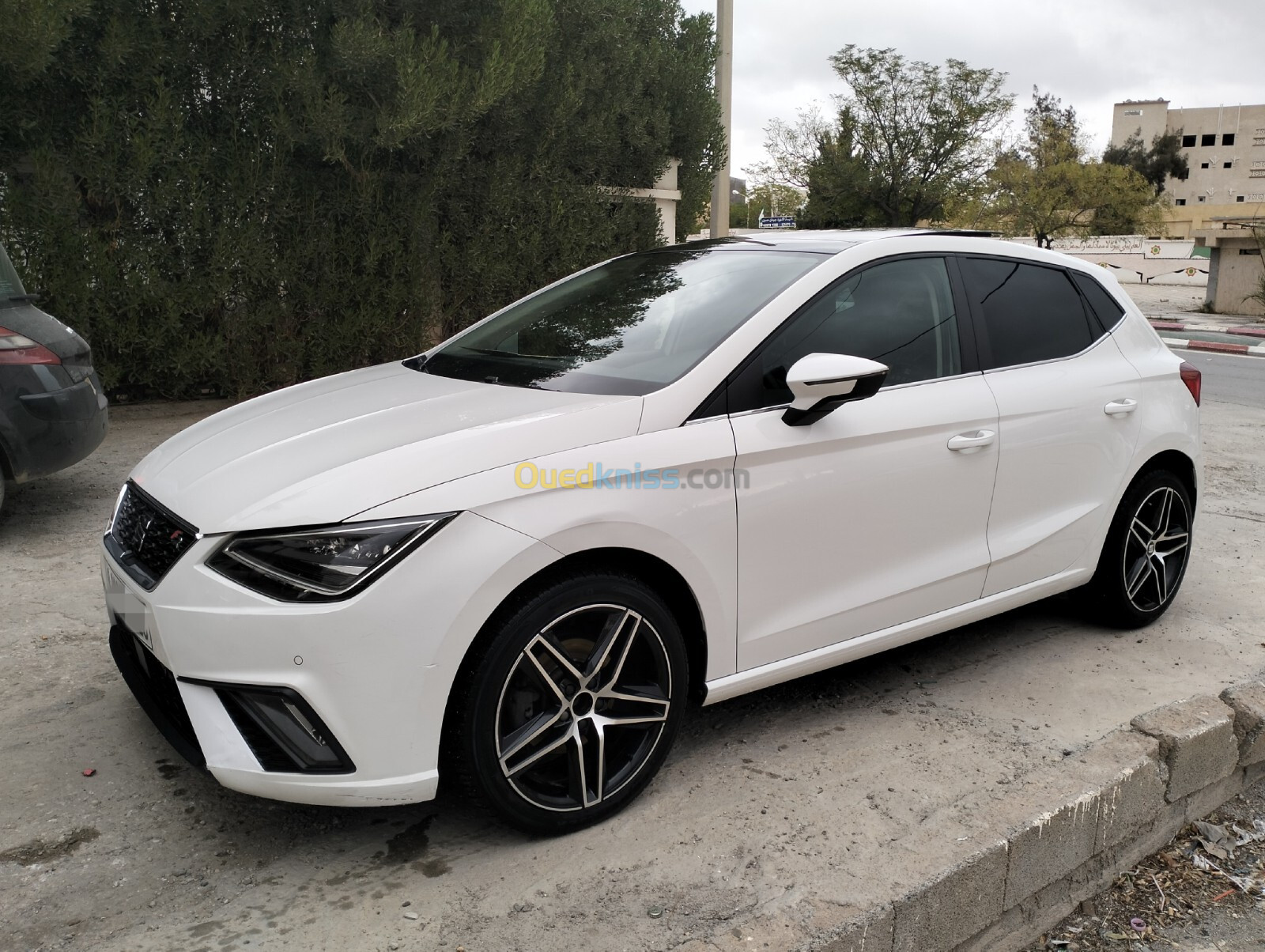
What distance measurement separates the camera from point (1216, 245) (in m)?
25.6

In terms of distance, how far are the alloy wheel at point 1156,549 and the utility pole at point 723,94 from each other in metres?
9.42

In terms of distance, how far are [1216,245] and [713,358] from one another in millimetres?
26834

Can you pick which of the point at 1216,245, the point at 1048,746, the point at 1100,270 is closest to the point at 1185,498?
the point at 1100,270

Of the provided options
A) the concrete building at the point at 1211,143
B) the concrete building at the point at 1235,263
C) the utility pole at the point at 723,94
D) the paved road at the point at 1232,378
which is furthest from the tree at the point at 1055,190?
the concrete building at the point at 1211,143

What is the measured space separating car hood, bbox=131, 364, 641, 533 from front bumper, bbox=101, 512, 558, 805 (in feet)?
0.54

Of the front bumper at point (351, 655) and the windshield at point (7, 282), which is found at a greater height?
the windshield at point (7, 282)

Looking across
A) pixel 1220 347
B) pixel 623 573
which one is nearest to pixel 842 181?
pixel 1220 347

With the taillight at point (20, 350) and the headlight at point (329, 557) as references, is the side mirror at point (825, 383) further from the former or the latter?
the taillight at point (20, 350)

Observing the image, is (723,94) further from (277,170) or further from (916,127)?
(916,127)

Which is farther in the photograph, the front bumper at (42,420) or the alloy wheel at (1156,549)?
the front bumper at (42,420)

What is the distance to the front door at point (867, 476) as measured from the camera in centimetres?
313

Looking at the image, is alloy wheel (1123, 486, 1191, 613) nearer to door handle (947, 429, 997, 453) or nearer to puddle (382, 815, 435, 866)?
door handle (947, 429, 997, 453)

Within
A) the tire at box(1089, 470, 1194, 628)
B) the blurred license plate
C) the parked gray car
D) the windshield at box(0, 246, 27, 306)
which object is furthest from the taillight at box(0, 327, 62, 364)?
the tire at box(1089, 470, 1194, 628)

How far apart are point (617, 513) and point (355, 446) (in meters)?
0.72
